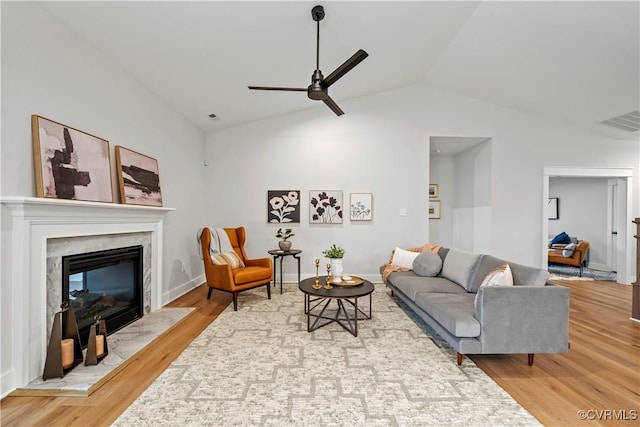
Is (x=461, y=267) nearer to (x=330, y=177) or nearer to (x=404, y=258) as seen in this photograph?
(x=404, y=258)

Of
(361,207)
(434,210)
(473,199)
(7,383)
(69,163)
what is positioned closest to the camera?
(7,383)

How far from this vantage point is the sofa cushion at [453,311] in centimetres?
227

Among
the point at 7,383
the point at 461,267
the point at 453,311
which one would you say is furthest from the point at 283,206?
the point at 7,383

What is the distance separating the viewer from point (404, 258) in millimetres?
4328

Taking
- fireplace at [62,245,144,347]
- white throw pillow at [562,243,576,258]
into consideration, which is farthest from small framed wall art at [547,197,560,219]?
fireplace at [62,245,144,347]

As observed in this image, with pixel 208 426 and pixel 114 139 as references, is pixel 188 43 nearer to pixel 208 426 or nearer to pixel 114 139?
pixel 114 139

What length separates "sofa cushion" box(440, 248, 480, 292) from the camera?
326 cm

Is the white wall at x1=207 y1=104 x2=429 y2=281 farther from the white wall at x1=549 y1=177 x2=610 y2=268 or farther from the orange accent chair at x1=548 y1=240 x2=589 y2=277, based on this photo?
the white wall at x1=549 y1=177 x2=610 y2=268

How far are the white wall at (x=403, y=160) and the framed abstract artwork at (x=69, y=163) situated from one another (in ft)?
8.93

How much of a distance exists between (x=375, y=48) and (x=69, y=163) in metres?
3.54

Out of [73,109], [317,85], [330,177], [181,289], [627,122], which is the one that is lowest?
[181,289]

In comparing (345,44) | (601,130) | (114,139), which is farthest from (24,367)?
(601,130)

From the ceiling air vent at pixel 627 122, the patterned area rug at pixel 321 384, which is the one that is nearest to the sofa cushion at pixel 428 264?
the patterned area rug at pixel 321 384

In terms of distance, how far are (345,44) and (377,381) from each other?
3.54m
